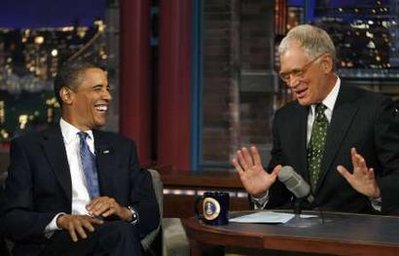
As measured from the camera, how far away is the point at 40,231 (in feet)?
10.7

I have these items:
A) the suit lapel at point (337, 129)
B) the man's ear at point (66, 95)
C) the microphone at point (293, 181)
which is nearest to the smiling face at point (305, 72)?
the suit lapel at point (337, 129)

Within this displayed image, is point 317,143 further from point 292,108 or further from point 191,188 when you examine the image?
point 191,188

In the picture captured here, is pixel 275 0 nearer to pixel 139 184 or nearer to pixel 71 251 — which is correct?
pixel 139 184

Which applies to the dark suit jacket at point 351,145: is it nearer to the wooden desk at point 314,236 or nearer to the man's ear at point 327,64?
the man's ear at point 327,64

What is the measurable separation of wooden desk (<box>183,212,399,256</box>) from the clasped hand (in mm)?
407

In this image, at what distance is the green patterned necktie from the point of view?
332 centimetres

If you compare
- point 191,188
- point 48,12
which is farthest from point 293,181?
point 48,12

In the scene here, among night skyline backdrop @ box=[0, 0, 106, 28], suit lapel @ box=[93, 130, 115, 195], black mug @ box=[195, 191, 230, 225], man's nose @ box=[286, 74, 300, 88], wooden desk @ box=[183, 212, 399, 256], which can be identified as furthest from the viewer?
night skyline backdrop @ box=[0, 0, 106, 28]

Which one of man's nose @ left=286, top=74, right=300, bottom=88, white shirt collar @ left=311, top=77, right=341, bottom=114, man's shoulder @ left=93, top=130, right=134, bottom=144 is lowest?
man's shoulder @ left=93, top=130, right=134, bottom=144

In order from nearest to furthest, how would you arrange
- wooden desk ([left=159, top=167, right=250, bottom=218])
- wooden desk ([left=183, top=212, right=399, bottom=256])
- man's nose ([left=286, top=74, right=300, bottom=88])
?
wooden desk ([left=183, top=212, right=399, bottom=256]), man's nose ([left=286, top=74, right=300, bottom=88]), wooden desk ([left=159, top=167, right=250, bottom=218])

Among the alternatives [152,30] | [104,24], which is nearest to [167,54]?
[152,30]

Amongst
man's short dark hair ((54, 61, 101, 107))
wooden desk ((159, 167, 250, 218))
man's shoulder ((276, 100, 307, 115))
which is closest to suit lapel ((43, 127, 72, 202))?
man's short dark hair ((54, 61, 101, 107))

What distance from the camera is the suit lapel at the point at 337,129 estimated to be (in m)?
3.27

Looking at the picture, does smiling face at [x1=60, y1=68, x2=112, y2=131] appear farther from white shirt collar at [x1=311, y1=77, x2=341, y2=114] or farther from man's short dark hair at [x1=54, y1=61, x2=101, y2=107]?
white shirt collar at [x1=311, y1=77, x2=341, y2=114]
